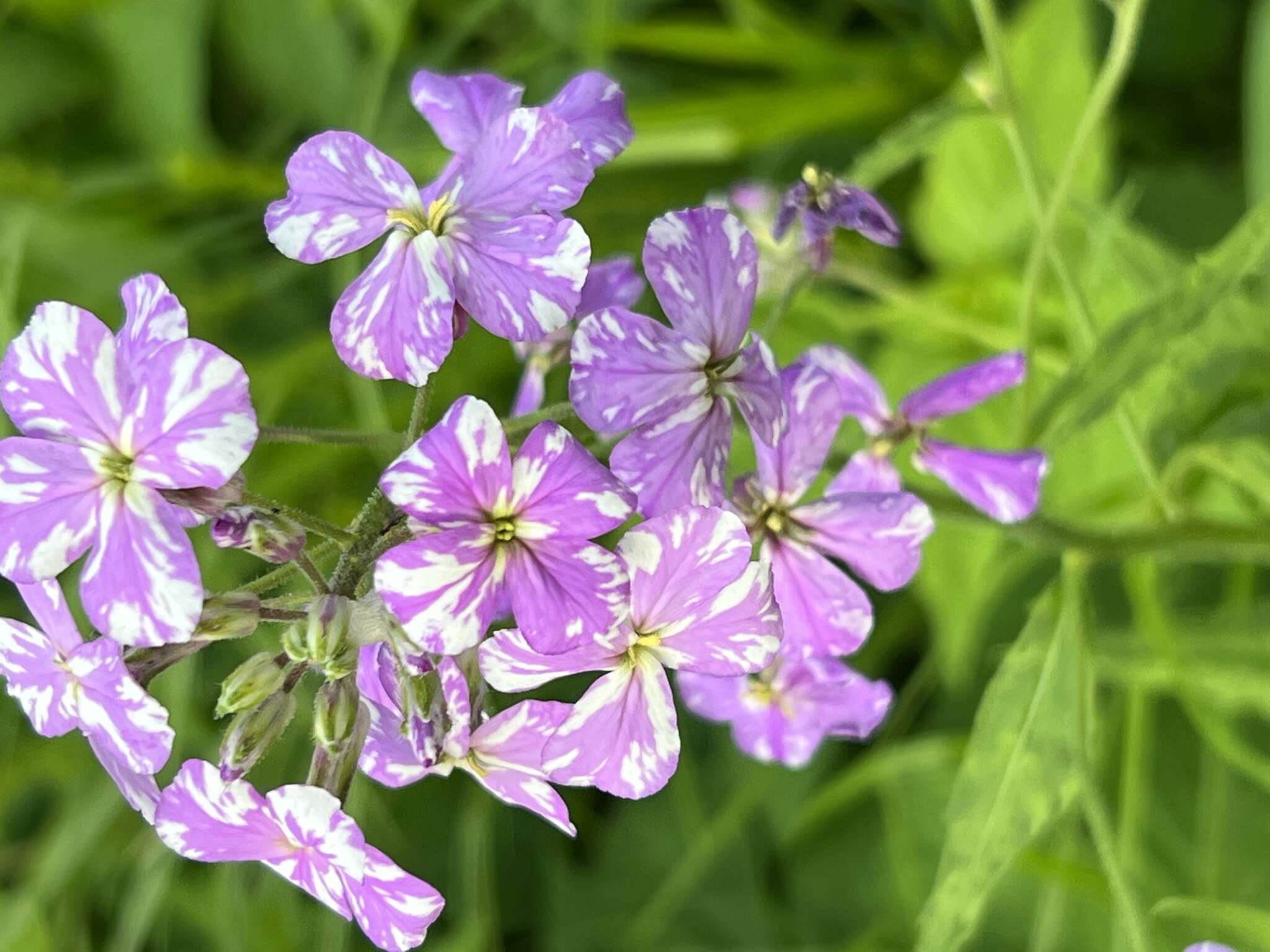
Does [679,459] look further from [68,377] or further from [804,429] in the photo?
[68,377]

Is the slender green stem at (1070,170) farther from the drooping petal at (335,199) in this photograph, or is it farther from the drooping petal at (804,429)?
the drooping petal at (335,199)

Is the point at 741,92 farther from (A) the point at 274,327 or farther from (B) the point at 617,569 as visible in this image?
(B) the point at 617,569

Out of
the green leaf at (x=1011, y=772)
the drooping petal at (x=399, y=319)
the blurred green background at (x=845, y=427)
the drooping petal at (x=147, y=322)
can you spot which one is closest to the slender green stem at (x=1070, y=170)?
the blurred green background at (x=845, y=427)

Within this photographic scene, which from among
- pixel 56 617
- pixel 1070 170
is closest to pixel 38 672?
pixel 56 617

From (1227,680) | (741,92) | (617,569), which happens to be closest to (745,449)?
(617,569)

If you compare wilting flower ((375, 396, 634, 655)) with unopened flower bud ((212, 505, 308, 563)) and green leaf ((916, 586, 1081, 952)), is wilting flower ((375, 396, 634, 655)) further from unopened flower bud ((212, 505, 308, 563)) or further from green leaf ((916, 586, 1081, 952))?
green leaf ((916, 586, 1081, 952))
